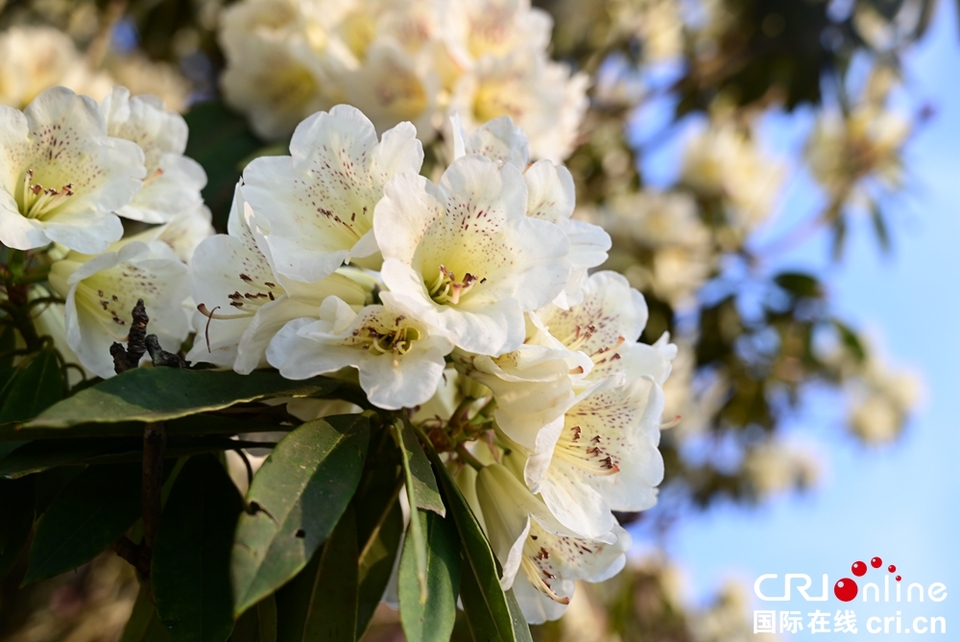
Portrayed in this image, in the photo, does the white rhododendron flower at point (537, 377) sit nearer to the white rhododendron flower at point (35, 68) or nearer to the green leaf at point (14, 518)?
the green leaf at point (14, 518)

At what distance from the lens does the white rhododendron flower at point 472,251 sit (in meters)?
0.53

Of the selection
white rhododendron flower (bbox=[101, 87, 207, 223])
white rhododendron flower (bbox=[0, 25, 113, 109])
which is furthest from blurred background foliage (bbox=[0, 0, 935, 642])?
white rhododendron flower (bbox=[101, 87, 207, 223])

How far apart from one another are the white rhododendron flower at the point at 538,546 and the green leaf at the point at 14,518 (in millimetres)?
334

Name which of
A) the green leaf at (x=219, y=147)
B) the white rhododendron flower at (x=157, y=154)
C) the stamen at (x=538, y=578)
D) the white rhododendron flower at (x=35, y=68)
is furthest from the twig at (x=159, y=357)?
the white rhododendron flower at (x=35, y=68)

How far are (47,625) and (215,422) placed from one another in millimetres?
1991

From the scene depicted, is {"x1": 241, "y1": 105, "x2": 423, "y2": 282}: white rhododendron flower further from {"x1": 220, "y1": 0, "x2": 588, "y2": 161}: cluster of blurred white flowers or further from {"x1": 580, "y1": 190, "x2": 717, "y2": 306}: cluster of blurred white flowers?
{"x1": 580, "y1": 190, "x2": 717, "y2": 306}: cluster of blurred white flowers

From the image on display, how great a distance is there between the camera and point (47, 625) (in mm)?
2111

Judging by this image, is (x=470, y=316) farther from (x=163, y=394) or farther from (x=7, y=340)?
(x=7, y=340)

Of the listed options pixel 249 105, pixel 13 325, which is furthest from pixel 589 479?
pixel 249 105

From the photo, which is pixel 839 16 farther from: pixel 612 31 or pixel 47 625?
pixel 47 625

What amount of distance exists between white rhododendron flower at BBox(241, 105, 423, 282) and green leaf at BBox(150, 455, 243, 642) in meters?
0.19

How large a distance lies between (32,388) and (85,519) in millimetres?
169

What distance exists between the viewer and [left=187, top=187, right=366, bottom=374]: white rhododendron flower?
568 millimetres

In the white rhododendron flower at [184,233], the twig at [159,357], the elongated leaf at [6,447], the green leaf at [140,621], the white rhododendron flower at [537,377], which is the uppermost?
the white rhododendron flower at [184,233]
